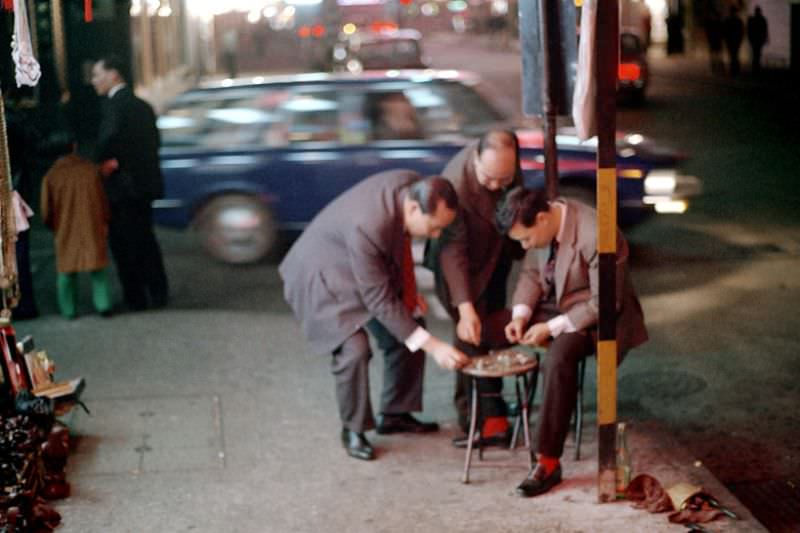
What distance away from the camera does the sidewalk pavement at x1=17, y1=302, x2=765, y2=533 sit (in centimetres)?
608

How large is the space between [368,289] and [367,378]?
541mm

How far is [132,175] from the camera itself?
10.2 m

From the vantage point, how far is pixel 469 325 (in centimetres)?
688

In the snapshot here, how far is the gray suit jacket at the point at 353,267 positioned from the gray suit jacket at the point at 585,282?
82cm

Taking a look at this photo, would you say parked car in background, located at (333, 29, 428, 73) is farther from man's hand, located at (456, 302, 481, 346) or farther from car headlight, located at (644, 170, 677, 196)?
man's hand, located at (456, 302, 481, 346)

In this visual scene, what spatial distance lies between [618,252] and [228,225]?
21.0ft

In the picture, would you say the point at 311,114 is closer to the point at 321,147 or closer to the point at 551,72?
the point at 321,147

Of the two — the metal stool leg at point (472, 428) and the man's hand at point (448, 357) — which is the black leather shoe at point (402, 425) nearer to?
the metal stool leg at point (472, 428)

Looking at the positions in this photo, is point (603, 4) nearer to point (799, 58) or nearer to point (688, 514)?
point (688, 514)

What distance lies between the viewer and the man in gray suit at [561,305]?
→ 20.8 feet

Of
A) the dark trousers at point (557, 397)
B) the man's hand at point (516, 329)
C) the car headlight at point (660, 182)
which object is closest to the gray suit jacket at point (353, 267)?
the man's hand at point (516, 329)

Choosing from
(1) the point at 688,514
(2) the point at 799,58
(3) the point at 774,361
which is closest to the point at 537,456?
(1) the point at 688,514

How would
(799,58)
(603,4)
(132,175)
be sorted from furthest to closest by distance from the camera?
(799,58) → (132,175) → (603,4)

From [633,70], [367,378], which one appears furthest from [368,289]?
[633,70]
